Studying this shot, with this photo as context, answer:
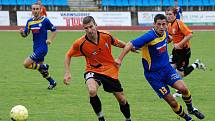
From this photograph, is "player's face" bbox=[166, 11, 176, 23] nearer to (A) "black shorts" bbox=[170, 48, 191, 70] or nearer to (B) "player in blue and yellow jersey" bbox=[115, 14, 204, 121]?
(A) "black shorts" bbox=[170, 48, 191, 70]

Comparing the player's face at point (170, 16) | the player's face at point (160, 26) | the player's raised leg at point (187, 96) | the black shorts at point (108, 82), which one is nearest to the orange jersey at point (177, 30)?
the player's face at point (170, 16)

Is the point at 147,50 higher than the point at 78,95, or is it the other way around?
the point at 147,50

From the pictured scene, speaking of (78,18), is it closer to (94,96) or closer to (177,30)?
(177,30)

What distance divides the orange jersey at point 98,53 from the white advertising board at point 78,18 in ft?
92.0

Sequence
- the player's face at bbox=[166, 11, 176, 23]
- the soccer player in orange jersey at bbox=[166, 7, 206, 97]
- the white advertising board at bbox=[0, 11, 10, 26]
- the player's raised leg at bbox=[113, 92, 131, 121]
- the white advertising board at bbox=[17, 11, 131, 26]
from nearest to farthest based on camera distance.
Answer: the player's raised leg at bbox=[113, 92, 131, 121] < the soccer player in orange jersey at bbox=[166, 7, 206, 97] < the player's face at bbox=[166, 11, 176, 23] < the white advertising board at bbox=[0, 11, 10, 26] < the white advertising board at bbox=[17, 11, 131, 26]

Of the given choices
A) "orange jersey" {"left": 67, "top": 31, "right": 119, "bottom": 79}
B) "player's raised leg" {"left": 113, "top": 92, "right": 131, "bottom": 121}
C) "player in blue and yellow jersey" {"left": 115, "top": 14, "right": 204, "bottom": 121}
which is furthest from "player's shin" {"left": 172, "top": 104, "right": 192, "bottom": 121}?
"orange jersey" {"left": 67, "top": 31, "right": 119, "bottom": 79}

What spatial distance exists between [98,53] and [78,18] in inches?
1148

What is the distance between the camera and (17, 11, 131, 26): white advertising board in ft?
122

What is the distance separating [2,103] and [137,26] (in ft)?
91.7

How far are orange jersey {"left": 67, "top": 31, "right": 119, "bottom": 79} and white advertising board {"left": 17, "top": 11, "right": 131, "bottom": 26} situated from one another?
28.0 meters

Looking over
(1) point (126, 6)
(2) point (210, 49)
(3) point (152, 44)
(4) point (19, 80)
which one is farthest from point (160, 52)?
Result: (1) point (126, 6)

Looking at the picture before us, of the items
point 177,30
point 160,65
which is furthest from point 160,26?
point 177,30

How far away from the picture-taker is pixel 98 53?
8906 mm

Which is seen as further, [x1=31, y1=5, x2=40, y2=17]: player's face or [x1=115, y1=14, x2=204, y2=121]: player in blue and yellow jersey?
[x1=31, y1=5, x2=40, y2=17]: player's face
